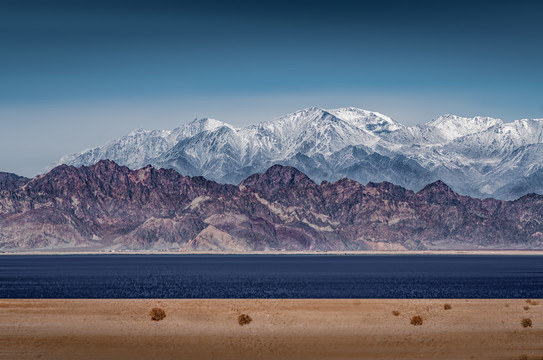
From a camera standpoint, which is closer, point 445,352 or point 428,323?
point 445,352

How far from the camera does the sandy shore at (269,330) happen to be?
51719 mm

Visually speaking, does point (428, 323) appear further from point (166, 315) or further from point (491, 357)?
point (166, 315)

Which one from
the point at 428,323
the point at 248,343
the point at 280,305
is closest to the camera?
the point at 248,343

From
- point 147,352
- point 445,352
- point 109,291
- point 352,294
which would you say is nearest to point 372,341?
point 445,352

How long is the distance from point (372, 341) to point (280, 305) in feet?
42.8

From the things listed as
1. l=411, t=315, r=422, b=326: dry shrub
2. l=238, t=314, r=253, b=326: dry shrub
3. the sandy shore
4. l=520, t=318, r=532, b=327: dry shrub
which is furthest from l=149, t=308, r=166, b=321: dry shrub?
l=520, t=318, r=532, b=327: dry shrub

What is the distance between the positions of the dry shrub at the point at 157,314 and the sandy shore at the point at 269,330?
402 mm

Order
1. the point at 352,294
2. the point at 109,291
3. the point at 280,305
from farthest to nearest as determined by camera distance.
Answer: the point at 109,291
the point at 352,294
the point at 280,305

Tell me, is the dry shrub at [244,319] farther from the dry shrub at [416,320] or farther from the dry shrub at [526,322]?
the dry shrub at [526,322]

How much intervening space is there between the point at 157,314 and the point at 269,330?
8.73m

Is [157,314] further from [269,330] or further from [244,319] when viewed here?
[269,330]

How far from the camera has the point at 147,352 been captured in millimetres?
51906

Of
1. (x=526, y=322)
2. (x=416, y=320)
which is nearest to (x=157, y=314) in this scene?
(x=416, y=320)

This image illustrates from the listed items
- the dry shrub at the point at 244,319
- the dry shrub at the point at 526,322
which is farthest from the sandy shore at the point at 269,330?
the dry shrub at the point at 244,319
